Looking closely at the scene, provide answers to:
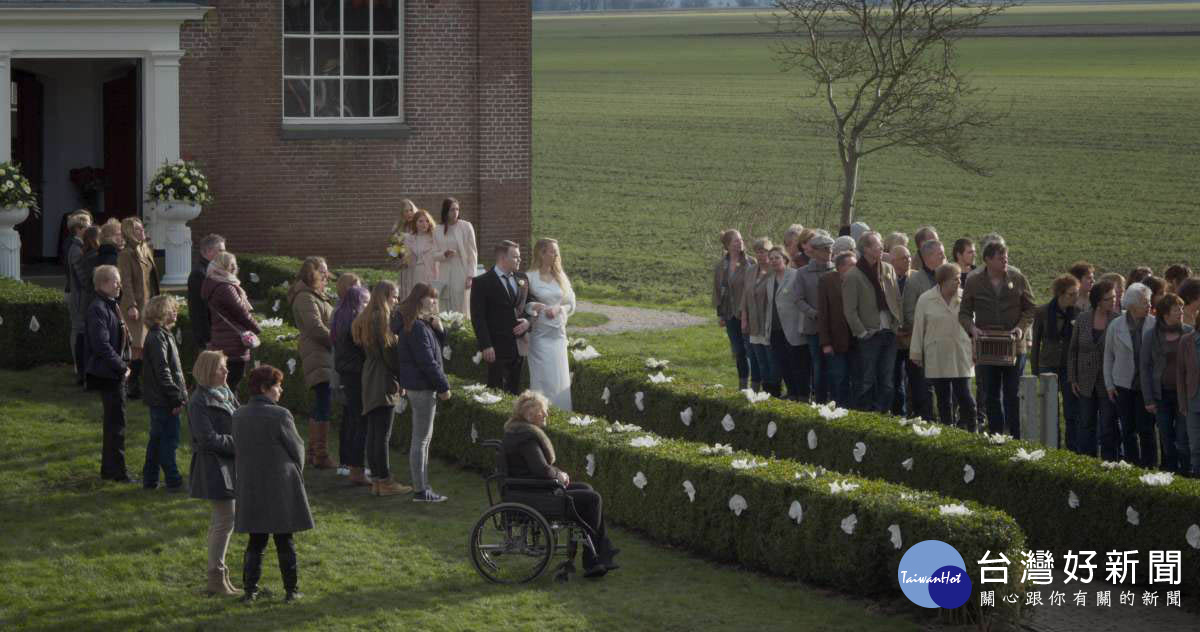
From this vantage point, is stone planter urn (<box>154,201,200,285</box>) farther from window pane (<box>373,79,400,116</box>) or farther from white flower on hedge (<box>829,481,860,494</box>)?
white flower on hedge (<box>829,481,860,494</box>)

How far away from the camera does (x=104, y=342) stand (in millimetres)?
12844

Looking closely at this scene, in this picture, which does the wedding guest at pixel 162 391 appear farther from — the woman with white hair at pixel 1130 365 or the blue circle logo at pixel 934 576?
the woman with white hair at pixel 1130 365

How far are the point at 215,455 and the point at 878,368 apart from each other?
22.2 ft

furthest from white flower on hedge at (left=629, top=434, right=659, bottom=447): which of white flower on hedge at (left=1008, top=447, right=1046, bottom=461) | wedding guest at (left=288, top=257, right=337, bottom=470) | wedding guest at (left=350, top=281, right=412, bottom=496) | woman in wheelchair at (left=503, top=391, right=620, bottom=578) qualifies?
wedding guest at (left=288, top=257, right=337, bottom=470)

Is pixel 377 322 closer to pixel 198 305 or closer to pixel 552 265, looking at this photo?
pixel 552 265

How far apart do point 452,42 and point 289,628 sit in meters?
15.7

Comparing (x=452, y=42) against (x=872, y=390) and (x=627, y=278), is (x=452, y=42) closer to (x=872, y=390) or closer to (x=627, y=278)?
(x=627, y=278)

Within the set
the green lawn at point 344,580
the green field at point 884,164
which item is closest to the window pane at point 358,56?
the green field at point 884,164

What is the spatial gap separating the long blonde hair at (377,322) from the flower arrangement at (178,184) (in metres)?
10.2

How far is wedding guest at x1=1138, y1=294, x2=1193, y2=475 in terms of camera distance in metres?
12.9

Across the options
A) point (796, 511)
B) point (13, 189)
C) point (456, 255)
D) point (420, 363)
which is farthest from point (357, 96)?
point (796, 511)

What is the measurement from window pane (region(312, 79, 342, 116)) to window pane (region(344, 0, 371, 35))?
2.51 ft

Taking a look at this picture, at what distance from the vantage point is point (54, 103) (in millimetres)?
24438

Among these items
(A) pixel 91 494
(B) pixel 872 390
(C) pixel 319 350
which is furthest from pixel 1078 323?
(A) pixel 91 494
